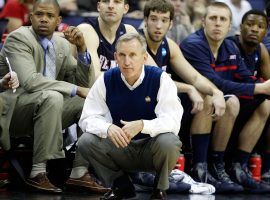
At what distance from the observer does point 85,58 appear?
23.0ft

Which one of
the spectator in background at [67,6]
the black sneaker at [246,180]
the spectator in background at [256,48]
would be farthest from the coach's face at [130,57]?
the spectator in background at [67,6]

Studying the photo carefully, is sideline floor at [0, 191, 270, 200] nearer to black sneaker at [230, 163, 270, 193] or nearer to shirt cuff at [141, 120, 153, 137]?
black sneaker at [230, 163, 270, 193]

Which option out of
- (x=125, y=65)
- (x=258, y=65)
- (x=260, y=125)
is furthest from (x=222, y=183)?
(x=125, y=65)

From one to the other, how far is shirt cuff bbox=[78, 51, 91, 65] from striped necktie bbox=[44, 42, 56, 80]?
0.85 feet

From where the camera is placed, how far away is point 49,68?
23.4ft

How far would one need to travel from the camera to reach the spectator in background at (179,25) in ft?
30.5

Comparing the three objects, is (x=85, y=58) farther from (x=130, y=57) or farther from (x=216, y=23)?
(x=216, y=23)

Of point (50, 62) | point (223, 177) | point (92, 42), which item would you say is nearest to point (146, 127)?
point (50, 62)

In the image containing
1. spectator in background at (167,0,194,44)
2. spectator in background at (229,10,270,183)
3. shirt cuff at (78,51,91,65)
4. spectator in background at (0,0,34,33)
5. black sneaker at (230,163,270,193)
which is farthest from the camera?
spectator in background at (167,0,194,44)

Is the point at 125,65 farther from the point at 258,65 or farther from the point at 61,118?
the point at 258,65

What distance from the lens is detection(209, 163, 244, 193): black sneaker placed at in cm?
756

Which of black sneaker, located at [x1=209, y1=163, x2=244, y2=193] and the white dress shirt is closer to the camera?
the white dress shirt

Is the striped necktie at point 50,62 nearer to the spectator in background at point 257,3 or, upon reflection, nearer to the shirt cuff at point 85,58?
the shirt cuff at point 85,58

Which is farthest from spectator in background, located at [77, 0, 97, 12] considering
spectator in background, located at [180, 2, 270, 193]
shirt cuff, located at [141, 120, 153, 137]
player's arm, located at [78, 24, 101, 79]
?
shirt cuff, located at [141, 120, 153, 137]
